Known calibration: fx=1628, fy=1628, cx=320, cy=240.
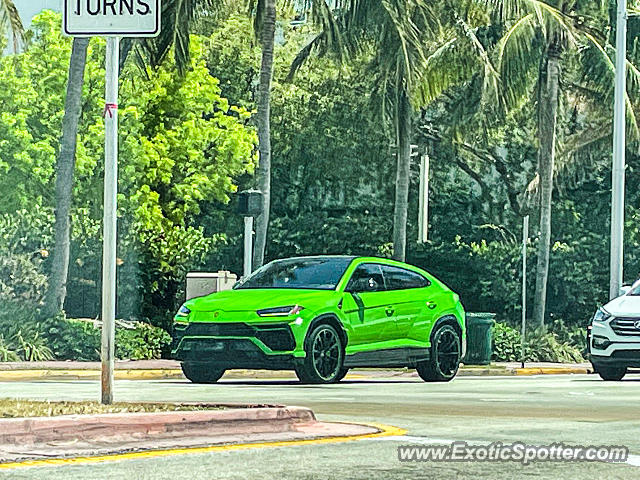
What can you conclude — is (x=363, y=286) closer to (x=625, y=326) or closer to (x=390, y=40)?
(x=625, y=326)

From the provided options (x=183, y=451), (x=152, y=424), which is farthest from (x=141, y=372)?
(x=183, y=451)

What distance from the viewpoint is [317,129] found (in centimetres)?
4697

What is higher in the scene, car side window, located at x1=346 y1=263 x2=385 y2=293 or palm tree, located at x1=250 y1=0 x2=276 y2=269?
palm tree, located at x1=250 y1=0 x2=276 y2=269

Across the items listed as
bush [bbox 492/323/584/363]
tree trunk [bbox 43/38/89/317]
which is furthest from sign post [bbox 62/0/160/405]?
bush [bbox 492/323/584/363]

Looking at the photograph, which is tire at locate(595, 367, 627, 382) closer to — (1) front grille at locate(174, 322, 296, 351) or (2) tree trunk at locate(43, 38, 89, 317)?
(1) front grille at locate(174, 322, 296, 351)

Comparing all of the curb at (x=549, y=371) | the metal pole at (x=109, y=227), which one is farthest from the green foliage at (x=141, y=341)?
the metal pole at (x=109, y=227)

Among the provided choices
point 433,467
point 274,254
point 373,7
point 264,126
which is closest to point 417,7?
point 373,7

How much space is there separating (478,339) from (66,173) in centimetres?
883

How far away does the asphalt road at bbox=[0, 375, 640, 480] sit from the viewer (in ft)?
32.0

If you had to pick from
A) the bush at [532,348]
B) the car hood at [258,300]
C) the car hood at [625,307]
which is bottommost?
the bush at [532,348]

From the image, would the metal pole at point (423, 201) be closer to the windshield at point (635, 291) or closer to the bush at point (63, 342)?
the bush at point (63, 342)

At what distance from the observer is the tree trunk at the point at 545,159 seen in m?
36.8

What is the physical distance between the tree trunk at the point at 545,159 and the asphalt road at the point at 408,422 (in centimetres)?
1339

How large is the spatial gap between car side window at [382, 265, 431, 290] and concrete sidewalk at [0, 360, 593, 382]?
13.6ft
